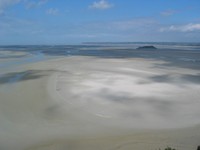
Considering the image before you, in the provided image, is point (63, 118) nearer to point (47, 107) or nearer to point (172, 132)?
point (47, 107)

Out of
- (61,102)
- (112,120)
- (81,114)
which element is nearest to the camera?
(112,120)

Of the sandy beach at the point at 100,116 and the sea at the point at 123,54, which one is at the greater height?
the sea at the point at 123,54

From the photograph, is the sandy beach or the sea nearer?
the sandy beach

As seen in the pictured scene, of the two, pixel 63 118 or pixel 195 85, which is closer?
pixel 63 118

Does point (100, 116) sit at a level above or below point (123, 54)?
below

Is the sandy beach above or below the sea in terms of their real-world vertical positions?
below

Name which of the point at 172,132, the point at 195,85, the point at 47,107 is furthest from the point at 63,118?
the point at 195,85

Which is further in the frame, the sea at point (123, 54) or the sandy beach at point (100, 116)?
the sea at point (123, 54)

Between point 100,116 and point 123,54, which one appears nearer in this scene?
point 100,116
